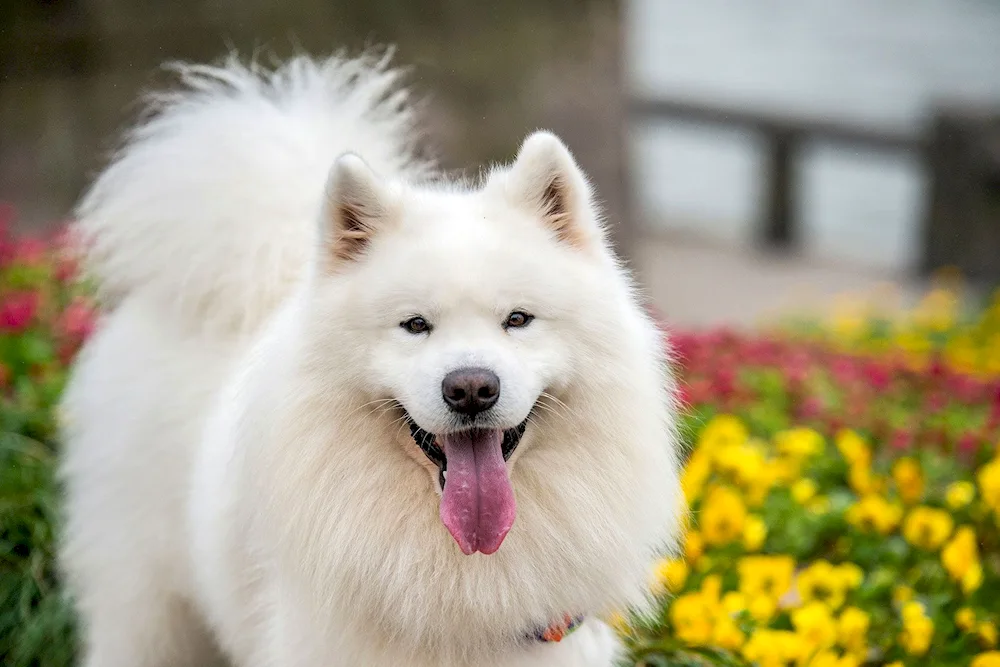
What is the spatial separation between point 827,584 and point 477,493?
1.70m

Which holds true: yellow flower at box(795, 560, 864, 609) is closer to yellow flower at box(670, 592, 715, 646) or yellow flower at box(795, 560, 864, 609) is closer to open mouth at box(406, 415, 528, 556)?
yellow flower at box(670, 592, 715, 646)

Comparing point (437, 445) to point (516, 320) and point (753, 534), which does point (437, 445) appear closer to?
point (516, 320)

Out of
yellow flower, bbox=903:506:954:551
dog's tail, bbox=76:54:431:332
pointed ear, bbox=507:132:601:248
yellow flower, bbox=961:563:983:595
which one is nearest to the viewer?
pointed ear, bbox=507:132:601:248

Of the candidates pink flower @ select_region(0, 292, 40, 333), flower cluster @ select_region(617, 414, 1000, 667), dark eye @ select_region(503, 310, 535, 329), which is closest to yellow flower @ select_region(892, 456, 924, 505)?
flower cluster @ select_region(617, 414, 1000, 667)

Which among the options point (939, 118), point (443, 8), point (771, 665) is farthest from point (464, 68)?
point (771, 665)

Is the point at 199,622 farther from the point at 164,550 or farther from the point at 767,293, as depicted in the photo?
the point at 767,293

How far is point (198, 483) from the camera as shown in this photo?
9.70ft

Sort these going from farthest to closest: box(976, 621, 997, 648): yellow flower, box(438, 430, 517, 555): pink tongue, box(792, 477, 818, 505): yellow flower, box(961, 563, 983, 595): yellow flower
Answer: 1. box(792, 477, 818, 505): yellow flower
2. box(961, 563, 983, 595): yellow flower
3. box(976, 621, 997, 648): yellow flower
4. box(438, 430, 517, 555): pink tongue

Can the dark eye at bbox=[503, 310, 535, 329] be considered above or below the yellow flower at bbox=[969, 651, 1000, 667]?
above

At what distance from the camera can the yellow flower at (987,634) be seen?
11.2 feet

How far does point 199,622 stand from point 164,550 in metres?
0.29

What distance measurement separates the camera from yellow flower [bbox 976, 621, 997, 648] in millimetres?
3404

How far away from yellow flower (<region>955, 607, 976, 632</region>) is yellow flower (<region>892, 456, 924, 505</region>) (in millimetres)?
712

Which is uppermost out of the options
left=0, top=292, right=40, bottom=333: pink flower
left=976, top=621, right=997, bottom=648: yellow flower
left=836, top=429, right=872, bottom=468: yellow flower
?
left=0, top=292, right=40, bottom=333: pink flower
